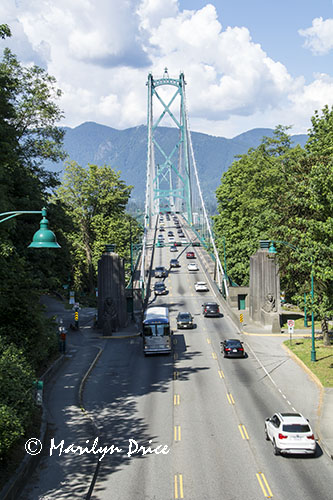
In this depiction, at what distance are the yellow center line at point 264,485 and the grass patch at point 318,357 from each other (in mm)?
12342

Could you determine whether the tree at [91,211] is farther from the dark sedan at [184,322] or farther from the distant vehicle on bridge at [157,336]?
the distant vehicle on bridge at [157,336]

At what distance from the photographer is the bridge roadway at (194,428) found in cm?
1591

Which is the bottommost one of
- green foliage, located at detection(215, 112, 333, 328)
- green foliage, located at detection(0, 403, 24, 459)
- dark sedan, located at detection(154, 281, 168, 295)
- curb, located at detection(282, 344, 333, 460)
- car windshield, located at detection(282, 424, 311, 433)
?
curb, located at detection(282, 344, 333, 460)

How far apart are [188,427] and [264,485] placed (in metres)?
6.17

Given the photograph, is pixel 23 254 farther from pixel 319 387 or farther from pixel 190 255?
pixel 190 255

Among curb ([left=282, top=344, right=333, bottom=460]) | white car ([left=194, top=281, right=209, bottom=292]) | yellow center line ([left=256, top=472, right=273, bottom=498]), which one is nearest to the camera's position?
yellow center line ([left=256, top=472, right=273, bottom=498])

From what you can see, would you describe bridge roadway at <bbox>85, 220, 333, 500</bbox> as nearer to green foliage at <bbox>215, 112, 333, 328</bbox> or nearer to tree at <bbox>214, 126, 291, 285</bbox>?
green foliage at <bbox>215, 112, 333, 328</bbox>

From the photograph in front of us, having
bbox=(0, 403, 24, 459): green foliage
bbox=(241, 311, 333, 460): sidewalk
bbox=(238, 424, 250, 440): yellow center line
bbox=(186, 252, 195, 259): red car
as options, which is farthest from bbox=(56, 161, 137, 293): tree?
bbox=(0, 403, 24, 459): green foliage

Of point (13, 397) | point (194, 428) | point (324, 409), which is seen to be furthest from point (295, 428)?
point (13, 397)

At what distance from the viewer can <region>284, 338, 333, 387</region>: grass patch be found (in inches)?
1162

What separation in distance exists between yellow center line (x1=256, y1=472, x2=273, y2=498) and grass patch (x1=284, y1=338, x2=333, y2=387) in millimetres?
12342

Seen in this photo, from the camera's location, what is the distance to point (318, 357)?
3419 cm

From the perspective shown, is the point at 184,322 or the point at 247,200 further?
the point at 247,200

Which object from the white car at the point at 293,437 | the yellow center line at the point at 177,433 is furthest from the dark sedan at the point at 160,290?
the white car at the point at 293,437
